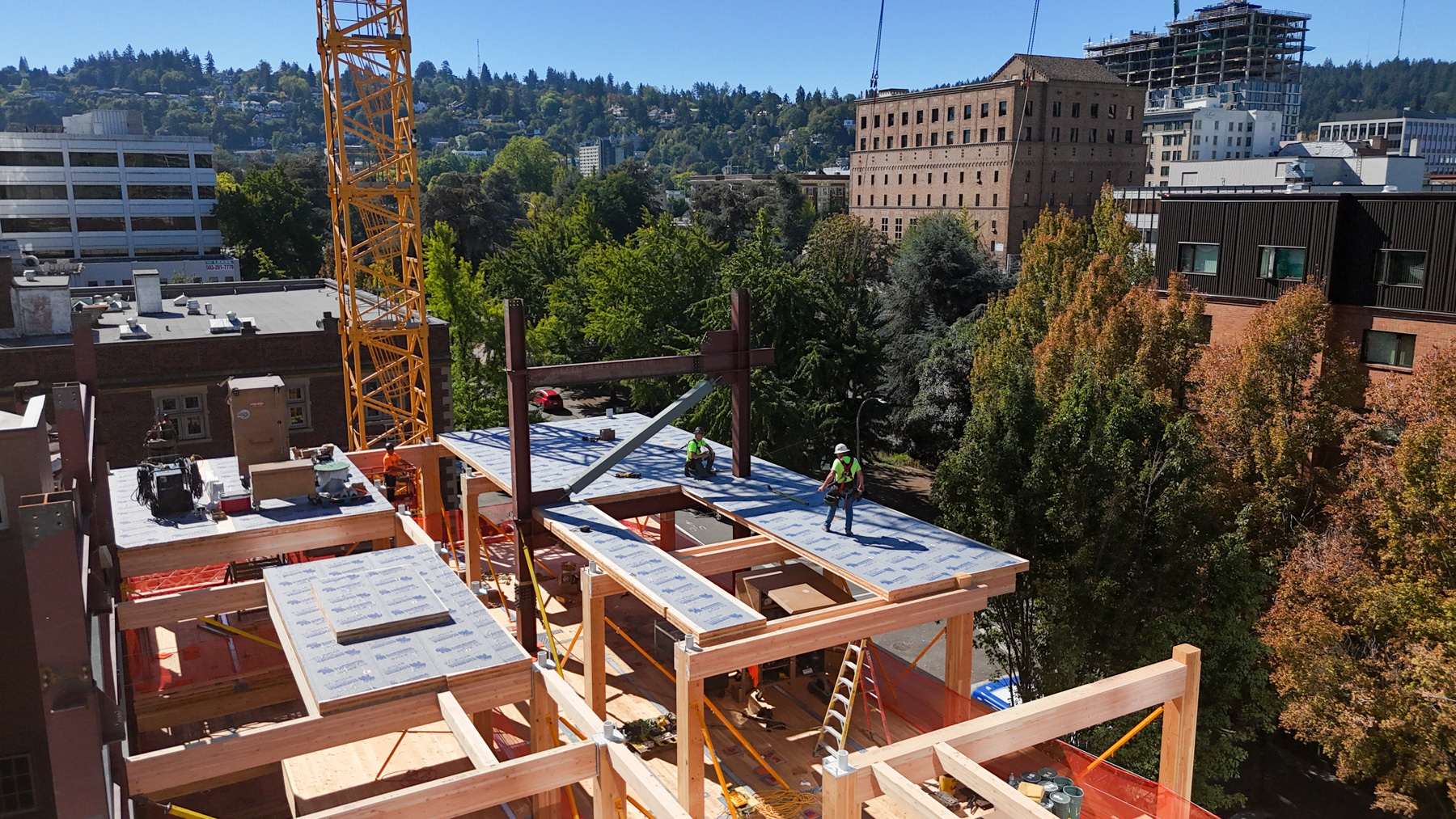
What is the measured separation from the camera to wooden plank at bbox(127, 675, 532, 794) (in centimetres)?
1184

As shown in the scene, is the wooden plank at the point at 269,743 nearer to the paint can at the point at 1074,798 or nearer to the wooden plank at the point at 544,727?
the wooden plank at the point at 544,727

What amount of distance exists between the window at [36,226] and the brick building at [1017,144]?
87866 mm

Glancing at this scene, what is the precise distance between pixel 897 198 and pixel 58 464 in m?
111

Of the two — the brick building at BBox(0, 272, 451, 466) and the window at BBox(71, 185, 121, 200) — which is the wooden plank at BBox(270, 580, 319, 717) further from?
the window at BBox(71, 185, 121, 200)

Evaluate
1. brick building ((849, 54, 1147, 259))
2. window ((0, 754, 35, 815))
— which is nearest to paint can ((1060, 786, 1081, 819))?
window ((0, 754, 35, 815))

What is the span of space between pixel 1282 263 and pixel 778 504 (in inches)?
932

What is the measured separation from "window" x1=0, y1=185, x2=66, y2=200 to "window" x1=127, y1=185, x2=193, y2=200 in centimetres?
595

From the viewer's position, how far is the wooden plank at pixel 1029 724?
1215 centimetres

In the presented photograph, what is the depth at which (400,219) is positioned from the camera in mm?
36438

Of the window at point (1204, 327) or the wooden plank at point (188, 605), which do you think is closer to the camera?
the wooden plank at point (188, 605)

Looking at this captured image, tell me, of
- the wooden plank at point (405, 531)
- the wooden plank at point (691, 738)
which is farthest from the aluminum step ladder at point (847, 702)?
the wooden plank at point (405, 531)

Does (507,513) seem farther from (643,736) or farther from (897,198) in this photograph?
(897,198)

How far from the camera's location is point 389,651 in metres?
13.9

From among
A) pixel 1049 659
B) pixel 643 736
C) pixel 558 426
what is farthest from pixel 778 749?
pixel 558 426
